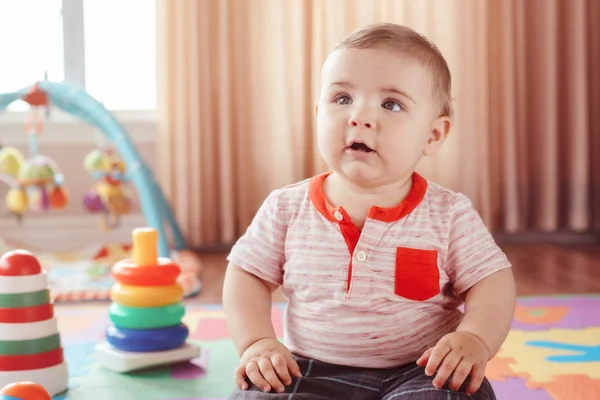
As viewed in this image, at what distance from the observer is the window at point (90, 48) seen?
278 cm

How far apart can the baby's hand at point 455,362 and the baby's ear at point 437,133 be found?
24 centimetres

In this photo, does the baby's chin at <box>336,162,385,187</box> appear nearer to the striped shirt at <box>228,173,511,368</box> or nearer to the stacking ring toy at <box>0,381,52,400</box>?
the striped shirt at <box>228,173,511,368</box>

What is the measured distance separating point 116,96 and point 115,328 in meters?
1.79

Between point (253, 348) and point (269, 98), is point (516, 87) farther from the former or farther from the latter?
point (253, 348)

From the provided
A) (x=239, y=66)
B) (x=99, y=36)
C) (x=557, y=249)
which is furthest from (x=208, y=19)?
(x=557, y=249)

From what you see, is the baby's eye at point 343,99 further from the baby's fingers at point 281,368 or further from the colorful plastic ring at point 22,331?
the colorful plastic ring at point 22,331

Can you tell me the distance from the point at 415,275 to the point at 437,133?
0.17 meters

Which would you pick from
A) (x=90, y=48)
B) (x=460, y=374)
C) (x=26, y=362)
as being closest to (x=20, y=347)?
(x=26, y=362)

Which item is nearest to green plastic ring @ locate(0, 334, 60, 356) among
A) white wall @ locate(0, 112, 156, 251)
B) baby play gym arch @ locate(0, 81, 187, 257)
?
baby play gym arch @ locate(0, 81, 187, 257)

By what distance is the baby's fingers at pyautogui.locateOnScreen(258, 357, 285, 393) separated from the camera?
2.49ft

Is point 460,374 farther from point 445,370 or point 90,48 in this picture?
point 90,48

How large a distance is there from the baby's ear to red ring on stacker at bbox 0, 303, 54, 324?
57 cm

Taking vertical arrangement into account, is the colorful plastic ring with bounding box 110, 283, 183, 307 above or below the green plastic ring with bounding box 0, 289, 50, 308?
below

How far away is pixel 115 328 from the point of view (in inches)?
47.4
